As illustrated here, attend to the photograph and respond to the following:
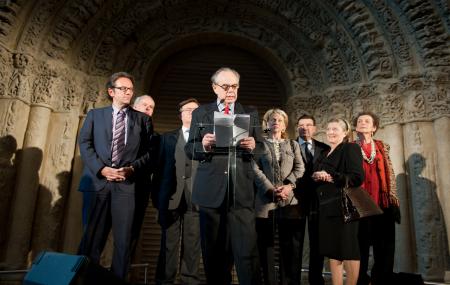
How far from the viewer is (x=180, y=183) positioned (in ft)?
11.7

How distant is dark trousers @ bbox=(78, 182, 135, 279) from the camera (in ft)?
9.27

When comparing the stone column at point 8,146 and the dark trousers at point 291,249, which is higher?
the stone column at point 8,146

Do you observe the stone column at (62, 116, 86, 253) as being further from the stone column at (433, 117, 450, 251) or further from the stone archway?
the stone column at (433, 117, 450, 251)

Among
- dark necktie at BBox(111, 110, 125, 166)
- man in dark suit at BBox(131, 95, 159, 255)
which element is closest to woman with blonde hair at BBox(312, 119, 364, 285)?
man in dark suit at BBox(131, 95, 159, 255)

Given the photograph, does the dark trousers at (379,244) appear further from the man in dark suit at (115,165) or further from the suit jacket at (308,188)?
the man in dark suit at (115,165)

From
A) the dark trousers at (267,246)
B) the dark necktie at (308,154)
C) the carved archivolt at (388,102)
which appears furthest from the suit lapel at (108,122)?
the carved archivolt at (388,102)

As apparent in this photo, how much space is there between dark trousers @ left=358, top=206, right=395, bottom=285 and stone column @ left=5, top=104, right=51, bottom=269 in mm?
3749

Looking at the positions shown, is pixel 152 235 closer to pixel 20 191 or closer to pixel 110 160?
pixel 20 191

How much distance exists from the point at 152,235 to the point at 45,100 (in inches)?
93.0

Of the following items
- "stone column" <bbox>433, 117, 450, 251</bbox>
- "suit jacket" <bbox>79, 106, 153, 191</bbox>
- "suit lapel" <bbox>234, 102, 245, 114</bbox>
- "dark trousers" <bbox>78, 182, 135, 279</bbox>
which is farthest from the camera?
"stone column" <bbox>433, 117, 450, 251</bbox>

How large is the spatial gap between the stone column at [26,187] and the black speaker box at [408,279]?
158 inches

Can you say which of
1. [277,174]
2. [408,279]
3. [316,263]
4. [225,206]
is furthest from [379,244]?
[225,206]

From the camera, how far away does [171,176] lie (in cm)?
363

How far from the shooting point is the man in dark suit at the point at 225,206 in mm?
2303
